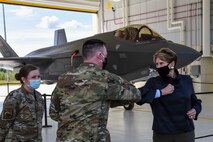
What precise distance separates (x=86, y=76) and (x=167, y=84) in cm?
110

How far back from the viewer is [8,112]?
3451mm

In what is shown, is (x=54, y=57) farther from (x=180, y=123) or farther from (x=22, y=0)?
(x=22, y=0)

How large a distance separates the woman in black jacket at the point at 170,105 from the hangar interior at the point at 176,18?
12.8m

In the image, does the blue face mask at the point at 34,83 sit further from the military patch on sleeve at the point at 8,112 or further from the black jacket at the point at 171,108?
the black jacket at the point at 171,108

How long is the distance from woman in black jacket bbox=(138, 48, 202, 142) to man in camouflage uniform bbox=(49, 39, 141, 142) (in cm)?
76

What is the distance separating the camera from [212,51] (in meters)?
18.7

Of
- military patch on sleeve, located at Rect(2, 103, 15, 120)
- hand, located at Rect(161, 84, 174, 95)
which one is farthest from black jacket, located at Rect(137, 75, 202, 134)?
military patch on sleeve, located at Rect(2, 103, 15, 120)

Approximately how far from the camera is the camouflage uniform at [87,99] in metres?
2.47

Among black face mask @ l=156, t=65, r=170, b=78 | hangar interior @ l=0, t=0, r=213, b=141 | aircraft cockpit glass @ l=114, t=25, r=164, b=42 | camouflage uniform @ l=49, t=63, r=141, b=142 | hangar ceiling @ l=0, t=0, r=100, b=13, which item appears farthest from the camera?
hangar ceiling @ l=0, t=0, r=100, b=13

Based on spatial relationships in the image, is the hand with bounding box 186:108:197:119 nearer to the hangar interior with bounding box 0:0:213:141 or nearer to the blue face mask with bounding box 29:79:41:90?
the blue face mask with bounding box 29:79:41:90

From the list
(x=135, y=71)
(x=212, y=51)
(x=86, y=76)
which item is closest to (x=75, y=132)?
(x=86, y=76)

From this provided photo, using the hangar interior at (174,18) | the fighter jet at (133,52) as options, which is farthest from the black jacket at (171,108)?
the hangar interior at (174,18)

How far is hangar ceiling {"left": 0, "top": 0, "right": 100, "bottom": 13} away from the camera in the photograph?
22483mm

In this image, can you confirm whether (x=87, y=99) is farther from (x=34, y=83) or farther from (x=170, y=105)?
(x=34, y=83)
